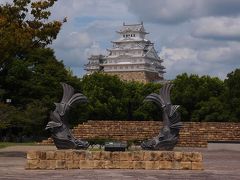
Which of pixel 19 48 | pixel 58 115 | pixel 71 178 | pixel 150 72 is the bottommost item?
pixel 71 178

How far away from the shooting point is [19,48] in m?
26.8

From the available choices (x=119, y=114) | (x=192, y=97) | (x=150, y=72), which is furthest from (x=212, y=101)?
(x=150, y=72)

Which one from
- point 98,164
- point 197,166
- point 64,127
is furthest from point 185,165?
point 64,127

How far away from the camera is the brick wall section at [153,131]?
40.9 meters

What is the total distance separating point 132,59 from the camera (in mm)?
118750

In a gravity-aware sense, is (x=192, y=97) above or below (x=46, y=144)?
above

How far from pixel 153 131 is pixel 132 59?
3048 inches

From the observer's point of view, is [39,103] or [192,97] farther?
[192,97]

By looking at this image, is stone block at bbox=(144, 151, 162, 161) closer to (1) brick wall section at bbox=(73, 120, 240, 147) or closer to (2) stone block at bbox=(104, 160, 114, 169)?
(2) stone block at bbox=(104, 160, 114, 169)

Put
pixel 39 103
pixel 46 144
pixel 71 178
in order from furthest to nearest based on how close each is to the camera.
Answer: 1. pixel 39 103
2. pixel 46 144
3. pixel 71 178

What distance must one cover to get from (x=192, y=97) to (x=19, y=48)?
38.2m

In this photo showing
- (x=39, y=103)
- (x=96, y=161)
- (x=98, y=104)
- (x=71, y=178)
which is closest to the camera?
(x=71, y=178)

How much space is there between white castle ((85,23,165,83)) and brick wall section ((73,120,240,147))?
7262 centimetres

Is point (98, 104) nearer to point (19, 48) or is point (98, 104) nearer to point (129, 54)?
point (19, 48)
